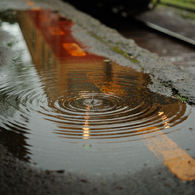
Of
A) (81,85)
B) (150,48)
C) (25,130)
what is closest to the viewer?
(25,130)

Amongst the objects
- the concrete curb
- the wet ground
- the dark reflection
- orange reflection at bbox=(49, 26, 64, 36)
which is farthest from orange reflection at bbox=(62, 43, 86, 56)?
orange reflection at bbox=(49, 26, 64, 36)

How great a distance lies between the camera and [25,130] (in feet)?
10.7

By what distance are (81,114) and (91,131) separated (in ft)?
1.39

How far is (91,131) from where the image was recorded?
3.25 metres

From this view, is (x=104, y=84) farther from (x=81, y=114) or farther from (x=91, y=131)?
(x=91, y=131)

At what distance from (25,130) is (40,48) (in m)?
4.09

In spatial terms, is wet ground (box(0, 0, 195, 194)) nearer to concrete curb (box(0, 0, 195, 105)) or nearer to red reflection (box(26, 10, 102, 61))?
concrete curb (box(0, 0, 195, 105))

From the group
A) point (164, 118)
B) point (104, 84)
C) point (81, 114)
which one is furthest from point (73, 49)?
point (164, 118)

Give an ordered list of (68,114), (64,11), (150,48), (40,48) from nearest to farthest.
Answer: (68,114), (40,48), (150,48), (64,11)

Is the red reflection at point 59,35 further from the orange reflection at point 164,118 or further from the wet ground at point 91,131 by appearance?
the orange reflection at point 164,118

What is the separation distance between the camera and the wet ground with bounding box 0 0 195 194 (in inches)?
98.7

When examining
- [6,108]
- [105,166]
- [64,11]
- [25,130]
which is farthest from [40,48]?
[64,11]

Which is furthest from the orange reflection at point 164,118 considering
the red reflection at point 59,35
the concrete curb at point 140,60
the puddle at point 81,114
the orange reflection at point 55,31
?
the orange reflection at point 55,31

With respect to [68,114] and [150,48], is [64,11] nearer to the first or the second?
[150,48]
